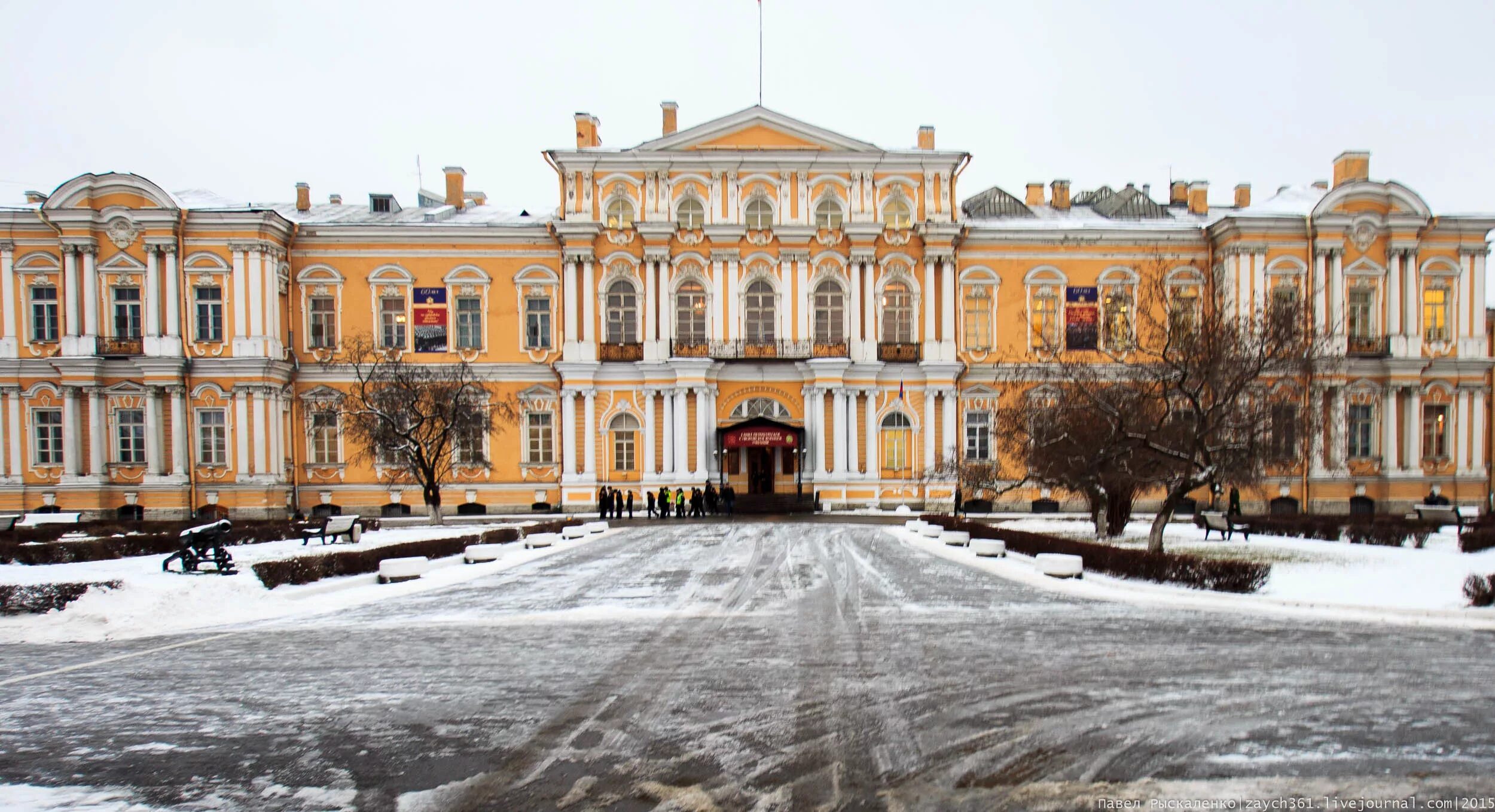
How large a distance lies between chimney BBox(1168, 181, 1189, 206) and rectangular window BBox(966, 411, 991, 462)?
1597 cm

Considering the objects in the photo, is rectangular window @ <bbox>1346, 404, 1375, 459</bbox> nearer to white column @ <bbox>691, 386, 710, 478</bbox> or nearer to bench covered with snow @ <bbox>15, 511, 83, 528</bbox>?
white column @ <bbox>691, 386, 710, 478</bbox>

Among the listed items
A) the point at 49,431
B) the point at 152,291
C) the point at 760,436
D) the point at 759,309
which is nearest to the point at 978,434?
the point at 760,436

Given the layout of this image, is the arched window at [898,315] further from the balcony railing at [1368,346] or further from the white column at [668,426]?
the balcony railing at [1368,346]

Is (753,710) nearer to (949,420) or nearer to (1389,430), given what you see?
(949,420)

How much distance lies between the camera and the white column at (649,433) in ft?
119

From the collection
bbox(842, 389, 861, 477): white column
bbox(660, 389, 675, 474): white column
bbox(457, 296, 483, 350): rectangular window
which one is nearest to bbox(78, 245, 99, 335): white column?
bbox(457, 296, 483, 350): rectangular window

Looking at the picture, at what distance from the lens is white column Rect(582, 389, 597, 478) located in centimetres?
3628

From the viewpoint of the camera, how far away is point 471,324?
121 feet

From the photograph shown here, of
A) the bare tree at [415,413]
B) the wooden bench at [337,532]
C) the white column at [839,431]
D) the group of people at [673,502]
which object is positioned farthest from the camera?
the white column at [839,431]

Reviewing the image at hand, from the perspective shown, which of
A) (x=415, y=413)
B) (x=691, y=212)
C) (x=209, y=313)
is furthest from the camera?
(x=691, y=212)

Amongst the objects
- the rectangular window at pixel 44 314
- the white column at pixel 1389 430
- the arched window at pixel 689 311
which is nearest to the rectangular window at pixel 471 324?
the arched window at pixel 689 311

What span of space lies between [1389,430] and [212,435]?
147 feet

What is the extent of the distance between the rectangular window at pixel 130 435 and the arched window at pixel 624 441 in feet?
57.2

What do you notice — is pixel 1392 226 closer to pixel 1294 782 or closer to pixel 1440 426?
pixel 1440 426
